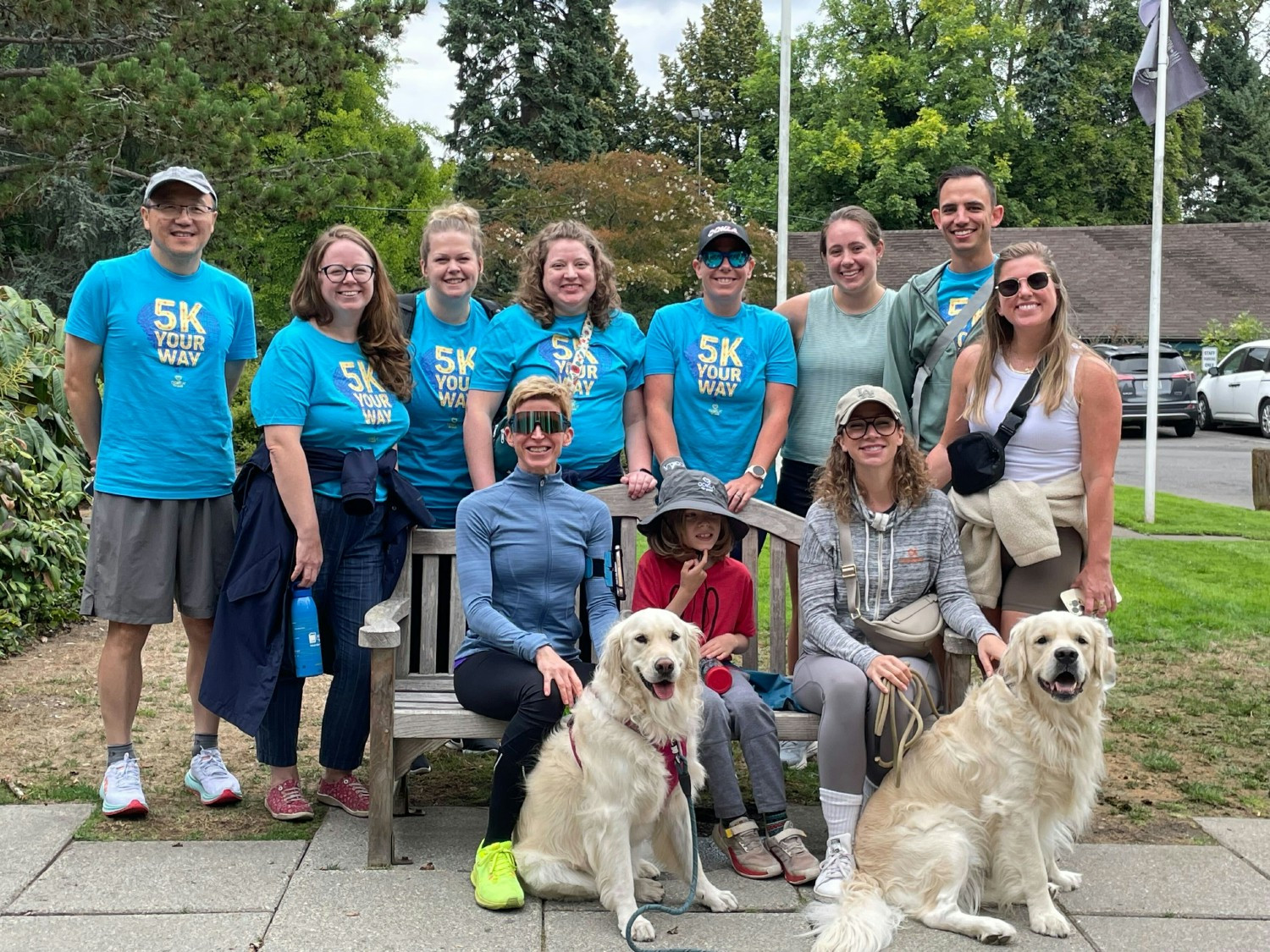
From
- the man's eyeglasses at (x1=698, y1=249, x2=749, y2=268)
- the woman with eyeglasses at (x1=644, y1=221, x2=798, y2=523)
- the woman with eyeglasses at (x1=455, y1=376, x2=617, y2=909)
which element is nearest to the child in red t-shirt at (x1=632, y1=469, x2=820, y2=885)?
the woman with eyeglasses at (x1=455, y1=376, x2=617, y2=909)

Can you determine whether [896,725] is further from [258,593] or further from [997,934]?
[258,593]

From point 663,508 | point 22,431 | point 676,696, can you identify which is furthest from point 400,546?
point 22,431

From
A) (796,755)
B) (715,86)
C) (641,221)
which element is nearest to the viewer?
(796,755)

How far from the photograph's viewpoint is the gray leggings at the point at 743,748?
12.6 feet

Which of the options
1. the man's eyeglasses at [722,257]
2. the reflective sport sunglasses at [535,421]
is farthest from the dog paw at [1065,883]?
the man's eyeglasses at [722,257]

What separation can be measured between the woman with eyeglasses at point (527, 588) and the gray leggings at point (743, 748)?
46cm

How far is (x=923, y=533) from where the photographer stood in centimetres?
400

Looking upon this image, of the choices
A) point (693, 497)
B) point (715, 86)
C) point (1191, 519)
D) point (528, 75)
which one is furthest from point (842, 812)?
point (715, 86)

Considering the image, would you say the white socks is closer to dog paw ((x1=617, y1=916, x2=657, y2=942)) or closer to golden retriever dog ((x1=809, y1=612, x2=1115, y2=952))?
golden retriever dog ((x1=809, y1=612, x2=1115, y2=952))

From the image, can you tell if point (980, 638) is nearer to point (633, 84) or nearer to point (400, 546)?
point (400, 546)

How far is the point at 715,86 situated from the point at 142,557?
48860mm

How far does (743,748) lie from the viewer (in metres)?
3.85

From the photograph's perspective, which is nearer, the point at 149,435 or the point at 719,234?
the point at 149,435

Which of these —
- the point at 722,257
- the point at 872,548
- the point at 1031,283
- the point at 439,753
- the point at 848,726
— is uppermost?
the point at 722,257
